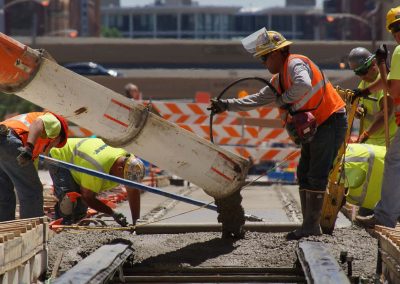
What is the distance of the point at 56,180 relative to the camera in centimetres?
1283

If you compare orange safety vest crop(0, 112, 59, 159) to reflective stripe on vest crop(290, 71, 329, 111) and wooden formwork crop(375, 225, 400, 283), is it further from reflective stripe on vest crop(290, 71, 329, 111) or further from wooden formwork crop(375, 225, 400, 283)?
wooden formwork crop(375, 225, 400, 283)

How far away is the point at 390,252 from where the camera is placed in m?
7.99

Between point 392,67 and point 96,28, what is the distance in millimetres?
128133

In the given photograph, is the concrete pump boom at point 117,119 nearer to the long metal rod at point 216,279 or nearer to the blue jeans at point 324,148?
the blue jeans at point 324,148

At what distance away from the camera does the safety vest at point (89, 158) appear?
501 inches

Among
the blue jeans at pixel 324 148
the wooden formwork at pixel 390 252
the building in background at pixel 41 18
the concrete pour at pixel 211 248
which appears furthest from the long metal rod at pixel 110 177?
the building in background at pixel 41 18

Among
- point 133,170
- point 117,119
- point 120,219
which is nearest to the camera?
point 117,119

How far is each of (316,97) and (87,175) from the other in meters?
3.34

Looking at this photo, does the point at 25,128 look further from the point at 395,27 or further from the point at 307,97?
the point at 395,27

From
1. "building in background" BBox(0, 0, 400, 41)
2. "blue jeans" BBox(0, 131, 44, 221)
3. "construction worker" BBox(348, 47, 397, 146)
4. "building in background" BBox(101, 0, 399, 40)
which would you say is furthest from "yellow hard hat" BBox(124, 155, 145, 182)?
"building in background" BBox(101, 0, 399, 40)

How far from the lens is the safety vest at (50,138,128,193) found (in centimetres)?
1273

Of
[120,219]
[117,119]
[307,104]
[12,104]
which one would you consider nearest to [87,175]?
[120,219]

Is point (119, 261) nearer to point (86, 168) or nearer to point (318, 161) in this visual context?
point (318, 161)

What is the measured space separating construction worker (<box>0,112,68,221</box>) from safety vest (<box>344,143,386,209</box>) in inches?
113
